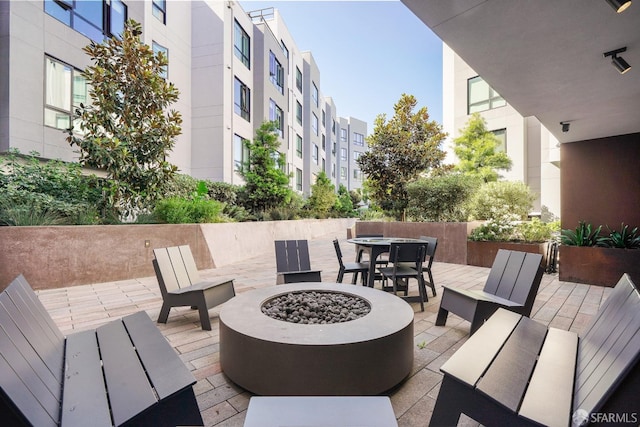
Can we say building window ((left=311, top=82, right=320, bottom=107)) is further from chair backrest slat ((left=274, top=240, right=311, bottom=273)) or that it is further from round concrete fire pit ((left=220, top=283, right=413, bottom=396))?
round concrete fire pit ((left=220, top=283, right=413, bottom=396))

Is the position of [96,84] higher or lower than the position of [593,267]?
higher

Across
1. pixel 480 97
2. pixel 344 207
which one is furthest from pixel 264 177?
pixel 480 97

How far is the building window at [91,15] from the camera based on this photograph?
9750mm

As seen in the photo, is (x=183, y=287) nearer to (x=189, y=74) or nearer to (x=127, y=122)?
(x=127, y=122)

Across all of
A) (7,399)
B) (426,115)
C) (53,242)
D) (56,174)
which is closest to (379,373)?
(7,399)

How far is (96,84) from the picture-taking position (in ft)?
21.9

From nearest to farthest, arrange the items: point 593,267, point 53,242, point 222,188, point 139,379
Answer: point 139,379 → point 53,242 → point 593,267 → point 222,188

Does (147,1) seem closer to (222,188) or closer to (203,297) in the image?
(222,188)

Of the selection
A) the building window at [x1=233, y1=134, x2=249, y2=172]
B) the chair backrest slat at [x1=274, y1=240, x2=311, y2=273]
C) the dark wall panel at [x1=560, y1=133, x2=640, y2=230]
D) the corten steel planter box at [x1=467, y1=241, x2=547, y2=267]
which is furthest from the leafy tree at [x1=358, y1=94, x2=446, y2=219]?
the chair backrest slat at [x1=274, y1=240, x2=311, y2=273]

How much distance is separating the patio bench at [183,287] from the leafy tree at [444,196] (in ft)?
24.3

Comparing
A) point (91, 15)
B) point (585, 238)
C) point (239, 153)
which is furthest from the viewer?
point (239, 153)

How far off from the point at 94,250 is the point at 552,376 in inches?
272

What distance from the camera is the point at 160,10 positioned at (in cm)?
1359

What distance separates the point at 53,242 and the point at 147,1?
11.9 meters
